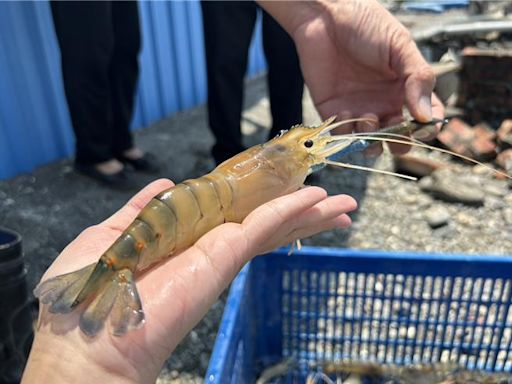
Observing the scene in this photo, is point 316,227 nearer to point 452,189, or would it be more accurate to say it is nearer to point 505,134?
point 452,189

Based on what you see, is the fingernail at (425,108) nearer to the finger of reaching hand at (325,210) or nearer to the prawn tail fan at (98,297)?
the finger of reaching hand at (325,210)

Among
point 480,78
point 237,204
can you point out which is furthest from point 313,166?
point 480,78

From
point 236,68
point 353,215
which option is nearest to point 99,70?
point 236,68

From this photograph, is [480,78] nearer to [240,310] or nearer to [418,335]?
[418,335]

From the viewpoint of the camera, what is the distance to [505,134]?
149 inches

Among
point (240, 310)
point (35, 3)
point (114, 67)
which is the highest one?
point (35, 3)

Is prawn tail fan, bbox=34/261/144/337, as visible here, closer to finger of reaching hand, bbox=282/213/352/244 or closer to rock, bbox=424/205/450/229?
finger of reaching hand, bbox=282/213/352/244

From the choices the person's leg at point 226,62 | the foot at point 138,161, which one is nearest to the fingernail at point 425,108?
the person's leg at point 226,62

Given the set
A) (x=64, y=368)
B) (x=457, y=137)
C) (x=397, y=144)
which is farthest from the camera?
Answer: (x=457, y=137)

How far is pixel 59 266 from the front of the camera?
1.44 meters

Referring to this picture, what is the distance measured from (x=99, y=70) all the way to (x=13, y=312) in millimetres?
1612

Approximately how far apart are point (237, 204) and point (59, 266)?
53 centimetres

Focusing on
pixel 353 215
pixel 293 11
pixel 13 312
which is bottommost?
pixel 353 215

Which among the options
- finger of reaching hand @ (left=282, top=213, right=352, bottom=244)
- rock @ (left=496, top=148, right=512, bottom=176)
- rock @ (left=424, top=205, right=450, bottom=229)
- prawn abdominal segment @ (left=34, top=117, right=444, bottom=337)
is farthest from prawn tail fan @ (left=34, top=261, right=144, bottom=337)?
rock @ (left=496, top=148, right=512, bottom=176)
